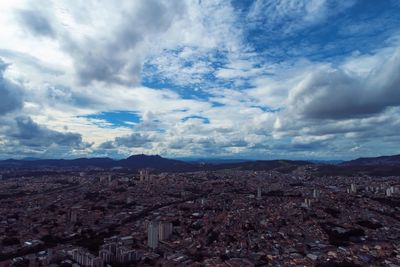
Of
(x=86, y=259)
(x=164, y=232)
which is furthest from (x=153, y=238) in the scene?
(x=86, y=259)

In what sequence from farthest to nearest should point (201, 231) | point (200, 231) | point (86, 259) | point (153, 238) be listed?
point (200, 231), point (201, 231), point (153, 238), point (86, 259)

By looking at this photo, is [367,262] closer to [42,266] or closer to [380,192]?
[42,266]

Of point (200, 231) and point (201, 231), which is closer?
point (201, 231)

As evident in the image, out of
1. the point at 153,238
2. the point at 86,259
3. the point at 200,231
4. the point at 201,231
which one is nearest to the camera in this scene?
the point at 86,259

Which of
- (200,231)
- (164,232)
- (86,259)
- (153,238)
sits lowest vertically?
(86,259)

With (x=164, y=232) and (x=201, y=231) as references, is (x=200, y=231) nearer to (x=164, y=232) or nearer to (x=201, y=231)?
(x=201, y=231)

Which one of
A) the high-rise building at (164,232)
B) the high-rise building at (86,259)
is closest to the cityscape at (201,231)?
the high-rise building at (164,232)

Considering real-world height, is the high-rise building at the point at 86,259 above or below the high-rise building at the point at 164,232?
below

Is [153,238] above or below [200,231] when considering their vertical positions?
above

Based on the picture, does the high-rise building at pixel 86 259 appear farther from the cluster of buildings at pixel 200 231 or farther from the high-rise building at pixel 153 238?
Answer: the high-rise building at pixel 153 238

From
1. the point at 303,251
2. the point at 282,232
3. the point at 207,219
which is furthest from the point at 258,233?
the point at 207,219

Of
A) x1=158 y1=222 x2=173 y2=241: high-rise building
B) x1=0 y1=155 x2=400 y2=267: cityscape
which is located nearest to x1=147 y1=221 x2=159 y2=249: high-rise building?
x1=0 y1=155 x2=400 y2=267: cityscape
